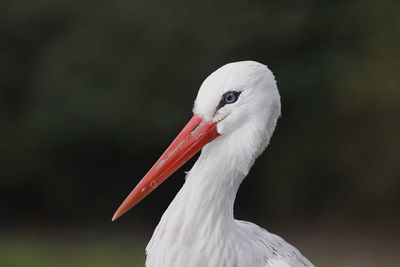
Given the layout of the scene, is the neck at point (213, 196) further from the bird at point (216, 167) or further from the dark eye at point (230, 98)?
the dark eye at point (230, 98)

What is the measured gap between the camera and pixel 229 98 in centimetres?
331

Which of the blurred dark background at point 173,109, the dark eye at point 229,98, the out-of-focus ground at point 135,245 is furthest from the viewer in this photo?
the blurred dark background at point 173,109

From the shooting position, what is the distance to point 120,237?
8.86 m

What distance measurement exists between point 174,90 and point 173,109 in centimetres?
22

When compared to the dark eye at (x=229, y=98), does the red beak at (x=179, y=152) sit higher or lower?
lower

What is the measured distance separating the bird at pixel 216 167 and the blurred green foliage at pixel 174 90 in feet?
16.6

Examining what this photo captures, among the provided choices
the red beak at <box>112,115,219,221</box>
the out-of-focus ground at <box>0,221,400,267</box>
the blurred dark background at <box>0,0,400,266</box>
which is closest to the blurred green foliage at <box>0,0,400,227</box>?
the blurred dark background at <box>0,0,400,266</box>

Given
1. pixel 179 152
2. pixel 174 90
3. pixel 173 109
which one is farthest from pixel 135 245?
pixel 179 152

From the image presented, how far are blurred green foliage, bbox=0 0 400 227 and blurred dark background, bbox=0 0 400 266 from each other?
0.04ft

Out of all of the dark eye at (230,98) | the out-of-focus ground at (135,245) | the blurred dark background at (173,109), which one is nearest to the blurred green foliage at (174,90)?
the blurred dark background at (173,109)

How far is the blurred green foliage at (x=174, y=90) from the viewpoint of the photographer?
8633 mm

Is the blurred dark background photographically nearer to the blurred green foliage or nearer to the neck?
the blurred green foliage

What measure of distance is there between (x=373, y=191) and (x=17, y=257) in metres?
4.00

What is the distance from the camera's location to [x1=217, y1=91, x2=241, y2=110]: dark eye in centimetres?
329
